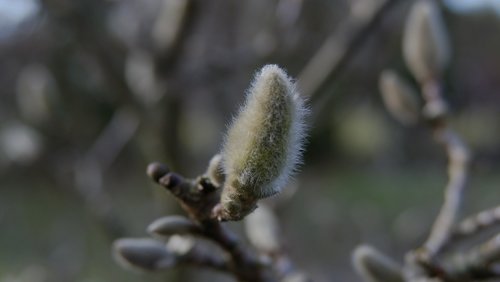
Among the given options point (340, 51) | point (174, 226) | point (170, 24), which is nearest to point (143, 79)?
point (170, 24)

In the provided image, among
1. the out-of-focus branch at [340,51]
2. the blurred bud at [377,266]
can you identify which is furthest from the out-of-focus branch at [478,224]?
the out-of-focus branch at [340,51]

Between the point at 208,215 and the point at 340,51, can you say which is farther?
the point at 340,51

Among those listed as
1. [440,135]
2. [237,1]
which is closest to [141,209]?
[237,1]

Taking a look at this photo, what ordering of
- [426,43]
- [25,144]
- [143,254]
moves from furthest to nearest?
[25,144] < [426,43] < [143,254]

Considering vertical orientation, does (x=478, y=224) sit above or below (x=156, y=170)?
above

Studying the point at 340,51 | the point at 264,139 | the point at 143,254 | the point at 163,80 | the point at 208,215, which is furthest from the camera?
the point at 163,80

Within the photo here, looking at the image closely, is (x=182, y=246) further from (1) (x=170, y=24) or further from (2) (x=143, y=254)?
(1) (x=170, y=24)

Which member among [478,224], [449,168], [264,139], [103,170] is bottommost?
[264,139]
